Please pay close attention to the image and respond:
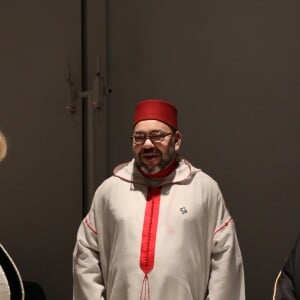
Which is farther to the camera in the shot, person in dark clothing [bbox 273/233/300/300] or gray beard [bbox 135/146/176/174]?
gray beard [bbox 135/146/176/174]

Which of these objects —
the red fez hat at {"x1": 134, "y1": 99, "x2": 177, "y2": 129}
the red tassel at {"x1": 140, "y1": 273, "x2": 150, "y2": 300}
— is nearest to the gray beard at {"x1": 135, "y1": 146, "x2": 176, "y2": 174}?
the red fez hat at {"x1": 134, "y1": 99, "x2": 177, "y2": 129}

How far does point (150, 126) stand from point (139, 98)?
1.08 metres

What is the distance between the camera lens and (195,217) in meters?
2.13

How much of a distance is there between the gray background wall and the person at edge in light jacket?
0.76m

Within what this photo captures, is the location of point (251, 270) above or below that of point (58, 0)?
below

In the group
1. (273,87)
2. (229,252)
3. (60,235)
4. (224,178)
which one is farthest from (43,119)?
(229,252)

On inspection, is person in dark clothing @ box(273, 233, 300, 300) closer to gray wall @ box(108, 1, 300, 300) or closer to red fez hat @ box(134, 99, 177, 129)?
red fez hat @ box(134, 99, 177, 129)

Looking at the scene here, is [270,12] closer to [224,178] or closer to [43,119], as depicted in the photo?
[224,178]

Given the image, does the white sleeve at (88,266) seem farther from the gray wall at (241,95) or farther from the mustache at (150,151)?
the gray wall at (241,95)

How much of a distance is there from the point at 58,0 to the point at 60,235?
1.32 m

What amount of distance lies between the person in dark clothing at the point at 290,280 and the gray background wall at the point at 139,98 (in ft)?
3.10

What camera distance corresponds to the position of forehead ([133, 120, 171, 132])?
220 centimetres

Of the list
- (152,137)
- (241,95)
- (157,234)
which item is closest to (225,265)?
(157,234)

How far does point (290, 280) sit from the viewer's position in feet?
6.22
